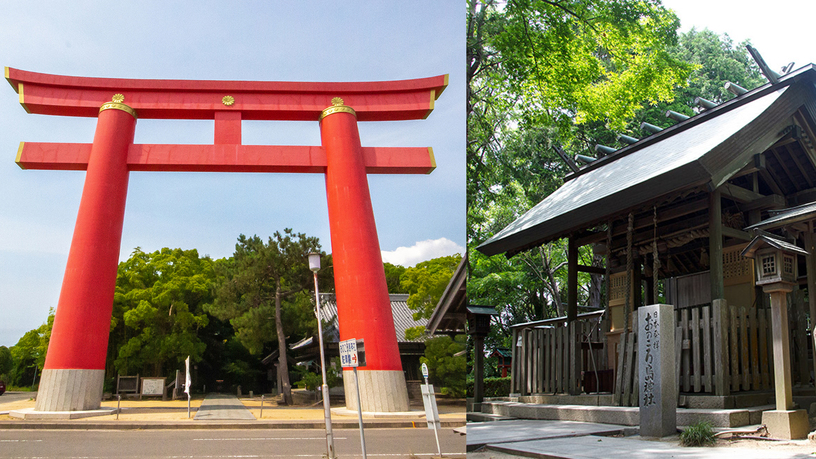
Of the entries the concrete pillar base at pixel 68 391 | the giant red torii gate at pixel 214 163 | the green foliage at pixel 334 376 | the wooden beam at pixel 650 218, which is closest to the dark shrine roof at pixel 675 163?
the wooden beam at pixel 650 218

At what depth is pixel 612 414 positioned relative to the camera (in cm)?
557

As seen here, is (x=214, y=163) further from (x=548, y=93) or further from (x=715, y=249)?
(x=715, y=249)

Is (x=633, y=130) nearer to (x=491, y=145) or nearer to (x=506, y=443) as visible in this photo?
(x=491, y=145)

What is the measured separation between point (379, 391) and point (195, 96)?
5.66 metres

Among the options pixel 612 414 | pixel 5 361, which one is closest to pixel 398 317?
pixel 5 361

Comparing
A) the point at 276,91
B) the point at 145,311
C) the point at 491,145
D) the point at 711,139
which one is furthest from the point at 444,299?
the point at 145,311

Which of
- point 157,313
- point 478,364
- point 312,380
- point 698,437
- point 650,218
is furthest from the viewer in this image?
point 157,313

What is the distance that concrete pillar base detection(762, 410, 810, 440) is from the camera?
14.7 ft

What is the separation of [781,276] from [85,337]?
8.59 metres

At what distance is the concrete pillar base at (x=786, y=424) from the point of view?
177 inches

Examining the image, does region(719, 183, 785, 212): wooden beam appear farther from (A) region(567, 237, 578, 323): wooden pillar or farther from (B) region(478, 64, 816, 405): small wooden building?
(A) region(567, 237, 578, 323): wooden pillar

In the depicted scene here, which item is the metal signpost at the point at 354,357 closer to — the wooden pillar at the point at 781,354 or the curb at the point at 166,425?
the curb at the point at 166,425

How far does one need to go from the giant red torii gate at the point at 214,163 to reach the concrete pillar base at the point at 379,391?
0.05 ft

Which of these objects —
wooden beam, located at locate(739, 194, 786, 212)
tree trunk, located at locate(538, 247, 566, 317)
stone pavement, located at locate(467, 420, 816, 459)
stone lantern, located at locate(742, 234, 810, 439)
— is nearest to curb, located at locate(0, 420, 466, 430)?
stone pavement, located at locate(467, 420, 816, 459)
